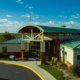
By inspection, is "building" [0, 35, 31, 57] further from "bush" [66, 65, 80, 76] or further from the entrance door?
"bush" [66, 65, 80, 76]

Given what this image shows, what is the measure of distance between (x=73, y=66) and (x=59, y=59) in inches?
229

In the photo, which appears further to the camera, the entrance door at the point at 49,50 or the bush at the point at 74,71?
the entrance door at the point at 49,50

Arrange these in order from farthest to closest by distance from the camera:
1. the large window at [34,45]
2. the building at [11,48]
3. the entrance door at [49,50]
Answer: the building at [11,48]
the large window at [34,45]
the entrance door at [49,50]

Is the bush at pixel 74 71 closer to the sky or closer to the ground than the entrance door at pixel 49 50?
closer to the ground

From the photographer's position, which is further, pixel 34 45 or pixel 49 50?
pixel 34 45

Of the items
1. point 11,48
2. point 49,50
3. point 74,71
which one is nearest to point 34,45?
point 49,50

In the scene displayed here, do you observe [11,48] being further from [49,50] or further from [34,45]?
[49,50]

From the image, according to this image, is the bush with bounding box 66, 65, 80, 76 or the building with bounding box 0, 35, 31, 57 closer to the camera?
the bush with bounding box 66, 65, 80, 76

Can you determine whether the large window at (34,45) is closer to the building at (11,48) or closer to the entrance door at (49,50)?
the building at (11,48)

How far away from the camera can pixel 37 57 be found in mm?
19594

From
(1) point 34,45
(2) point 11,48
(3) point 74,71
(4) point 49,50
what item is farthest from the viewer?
(2) point 11,48

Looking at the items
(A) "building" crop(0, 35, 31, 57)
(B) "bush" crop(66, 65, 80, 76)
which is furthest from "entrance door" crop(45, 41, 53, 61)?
(B) "bush" crop(66, 65, 80, 76)

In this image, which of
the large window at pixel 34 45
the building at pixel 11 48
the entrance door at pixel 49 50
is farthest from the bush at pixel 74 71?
the building at pixel 11 48

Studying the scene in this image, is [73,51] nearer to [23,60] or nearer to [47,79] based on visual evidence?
[47,79]
